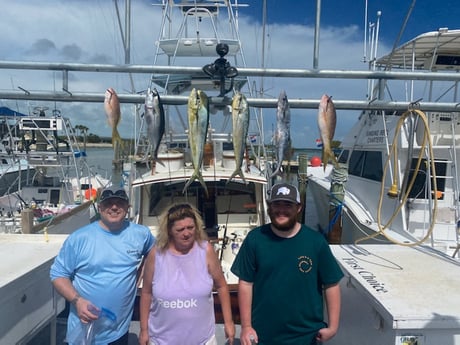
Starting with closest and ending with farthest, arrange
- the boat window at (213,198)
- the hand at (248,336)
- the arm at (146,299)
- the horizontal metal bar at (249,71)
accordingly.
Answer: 1. the hand at (248,336)
2. the arm at (146,299)
3. the horizontal metal bar at (249,71)
4. the boat window at (213,198)

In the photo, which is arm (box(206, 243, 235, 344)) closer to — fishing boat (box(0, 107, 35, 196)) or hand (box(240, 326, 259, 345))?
hand (box(240, 326, 259, 345))

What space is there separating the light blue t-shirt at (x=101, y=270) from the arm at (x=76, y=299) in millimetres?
55

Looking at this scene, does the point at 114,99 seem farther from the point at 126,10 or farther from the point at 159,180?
the point at 159,180

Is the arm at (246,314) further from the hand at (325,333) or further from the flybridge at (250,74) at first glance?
the flybridge at (250,74)

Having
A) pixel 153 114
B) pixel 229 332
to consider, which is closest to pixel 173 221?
pixel 229 332

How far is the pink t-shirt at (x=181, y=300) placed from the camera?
7.64 feet

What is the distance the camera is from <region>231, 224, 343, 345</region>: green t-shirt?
227 cm

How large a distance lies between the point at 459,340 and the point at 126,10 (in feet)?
11.0

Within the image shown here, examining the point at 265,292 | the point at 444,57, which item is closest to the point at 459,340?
the point at 265,292

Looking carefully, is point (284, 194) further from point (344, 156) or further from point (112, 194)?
point (344, 156)

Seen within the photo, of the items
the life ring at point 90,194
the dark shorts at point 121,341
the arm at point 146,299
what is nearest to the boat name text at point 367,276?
the arm at point 146,299

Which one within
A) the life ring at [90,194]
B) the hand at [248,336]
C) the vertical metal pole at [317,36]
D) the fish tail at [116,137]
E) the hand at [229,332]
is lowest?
the life ring at [90,194]

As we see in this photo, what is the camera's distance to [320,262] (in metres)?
2.30

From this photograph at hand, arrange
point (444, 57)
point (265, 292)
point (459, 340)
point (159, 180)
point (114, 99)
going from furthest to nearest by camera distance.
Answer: point (444, 57) → point (159, 180) → point (114, 99) → point (265, 292) → point (459, 340)
